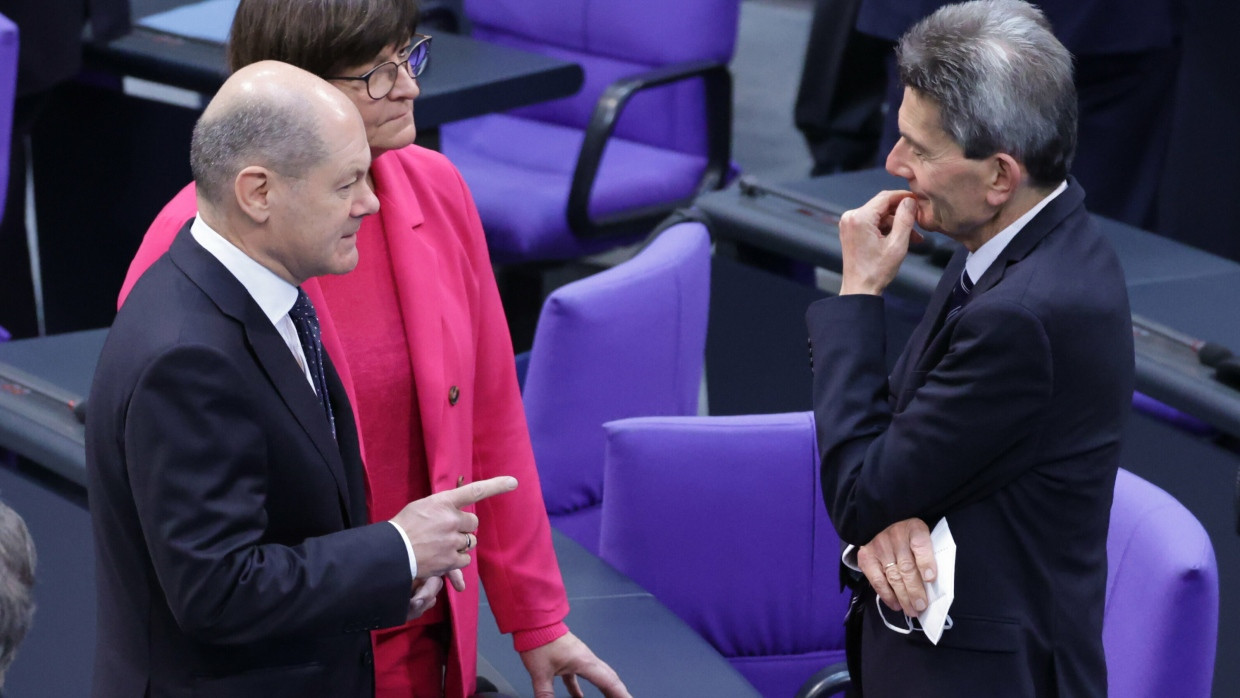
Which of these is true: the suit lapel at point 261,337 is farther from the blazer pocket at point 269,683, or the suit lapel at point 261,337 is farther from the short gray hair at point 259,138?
the blazer pocket at point 269,683

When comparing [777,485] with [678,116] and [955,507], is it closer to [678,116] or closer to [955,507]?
[955,507]

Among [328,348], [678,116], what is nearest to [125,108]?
[678,116]

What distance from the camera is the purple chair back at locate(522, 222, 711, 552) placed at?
220cm

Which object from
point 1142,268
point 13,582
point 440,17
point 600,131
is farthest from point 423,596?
point 440,17

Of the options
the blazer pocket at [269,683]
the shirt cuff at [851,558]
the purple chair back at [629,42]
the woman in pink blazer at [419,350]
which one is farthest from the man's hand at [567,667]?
the purple chair back at [629,42]

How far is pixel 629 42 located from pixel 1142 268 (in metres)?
1.66

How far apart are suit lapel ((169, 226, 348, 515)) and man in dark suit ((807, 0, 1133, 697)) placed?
19.7 inches

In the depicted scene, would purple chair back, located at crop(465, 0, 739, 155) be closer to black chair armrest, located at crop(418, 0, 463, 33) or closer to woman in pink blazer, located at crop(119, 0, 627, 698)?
black chair armrest, located at crop(418, 0, 463, 33)

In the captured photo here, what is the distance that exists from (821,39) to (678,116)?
539 mm

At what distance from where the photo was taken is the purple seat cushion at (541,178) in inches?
136

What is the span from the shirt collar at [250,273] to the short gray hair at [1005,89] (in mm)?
613

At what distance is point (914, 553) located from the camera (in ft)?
4.55

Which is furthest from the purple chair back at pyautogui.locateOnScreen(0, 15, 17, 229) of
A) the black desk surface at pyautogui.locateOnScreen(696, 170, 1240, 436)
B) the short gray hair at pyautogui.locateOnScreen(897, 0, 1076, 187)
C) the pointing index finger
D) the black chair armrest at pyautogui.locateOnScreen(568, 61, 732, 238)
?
the short gray hair at pyautogui.locateOnScreen(897, 0, 1076, 187)

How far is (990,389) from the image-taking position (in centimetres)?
129
